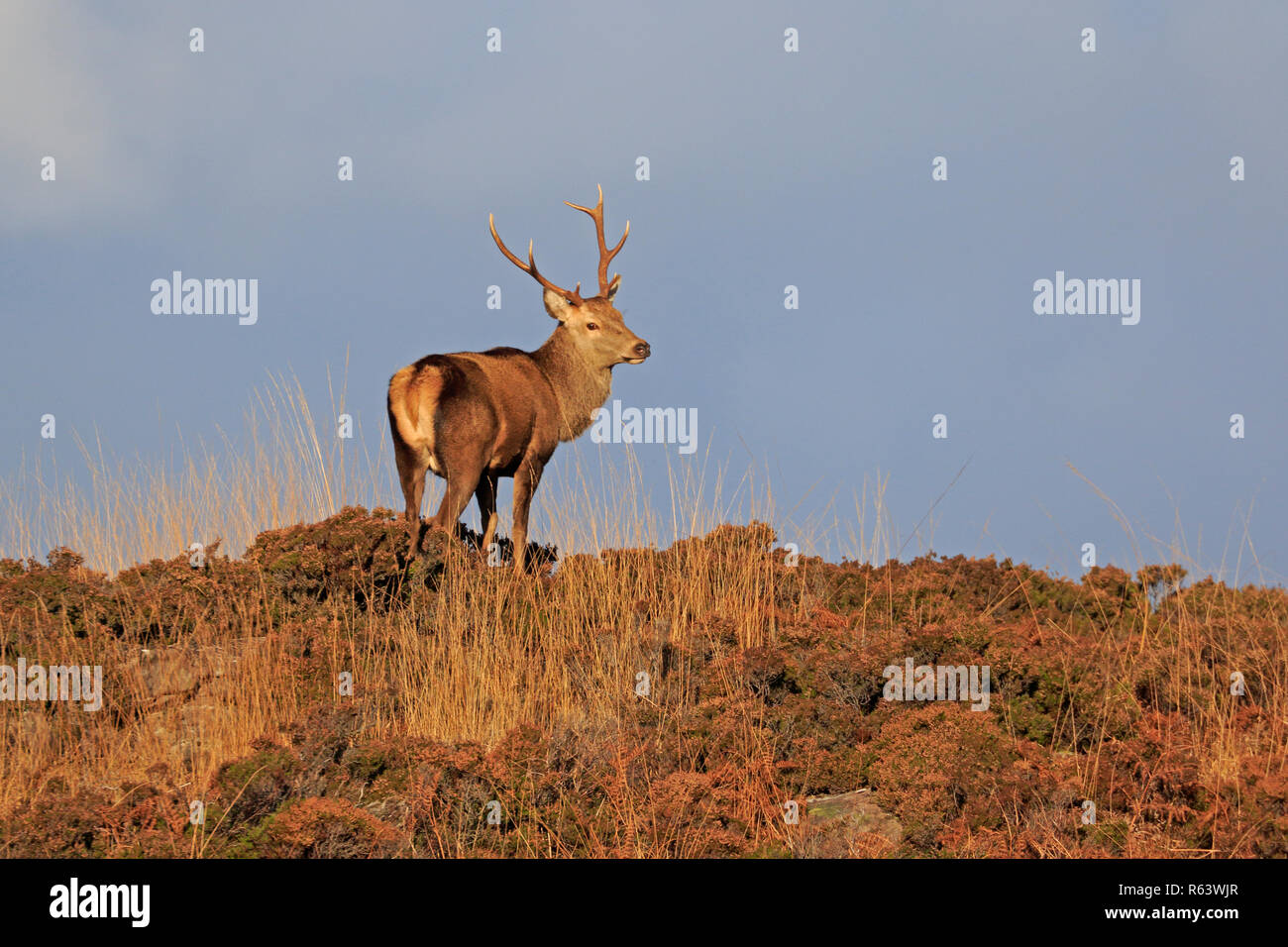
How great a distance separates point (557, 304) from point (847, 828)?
7.69 meters

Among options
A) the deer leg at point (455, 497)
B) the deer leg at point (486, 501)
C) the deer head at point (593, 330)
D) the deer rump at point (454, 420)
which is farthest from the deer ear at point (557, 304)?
the deer leg at point (455, 497)

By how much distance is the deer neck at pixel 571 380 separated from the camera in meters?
12.6

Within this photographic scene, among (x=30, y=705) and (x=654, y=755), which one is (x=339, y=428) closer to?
(x=30, y=705)

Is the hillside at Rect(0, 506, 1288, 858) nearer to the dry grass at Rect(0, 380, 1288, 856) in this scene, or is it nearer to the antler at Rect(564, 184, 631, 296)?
the dry grass at Rect(0, 380, 1288, 856)

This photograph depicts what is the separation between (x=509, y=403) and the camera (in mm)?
11664

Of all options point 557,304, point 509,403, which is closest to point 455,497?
point 509,403

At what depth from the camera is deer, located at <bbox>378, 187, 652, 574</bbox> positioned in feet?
35.7

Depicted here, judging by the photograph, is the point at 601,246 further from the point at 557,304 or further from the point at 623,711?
the point at 623,711

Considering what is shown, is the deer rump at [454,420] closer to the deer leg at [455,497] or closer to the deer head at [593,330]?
the deer leg at [455,497]

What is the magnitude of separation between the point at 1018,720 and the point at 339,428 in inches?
272

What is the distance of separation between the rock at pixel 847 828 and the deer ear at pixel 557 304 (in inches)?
280

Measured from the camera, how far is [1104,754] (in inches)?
290

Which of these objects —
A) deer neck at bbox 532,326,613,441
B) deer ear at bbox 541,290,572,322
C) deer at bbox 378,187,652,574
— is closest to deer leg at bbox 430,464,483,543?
deer at bbox 378,187,652,574
